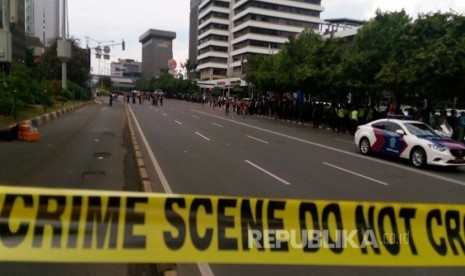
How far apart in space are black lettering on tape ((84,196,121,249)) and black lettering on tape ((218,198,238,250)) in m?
0.84

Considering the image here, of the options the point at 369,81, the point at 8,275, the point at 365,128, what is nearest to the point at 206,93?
the point at 369,81

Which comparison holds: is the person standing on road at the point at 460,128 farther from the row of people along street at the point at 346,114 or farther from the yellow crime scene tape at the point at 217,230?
the yellow crime scene tape at the point at 217,230

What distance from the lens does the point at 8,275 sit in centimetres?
473

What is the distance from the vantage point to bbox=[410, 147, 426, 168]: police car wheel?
569 inches

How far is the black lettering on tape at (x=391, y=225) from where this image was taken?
157 inches

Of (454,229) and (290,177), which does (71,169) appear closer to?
(290,177)

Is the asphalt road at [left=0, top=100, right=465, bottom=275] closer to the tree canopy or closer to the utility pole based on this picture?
the utility pole

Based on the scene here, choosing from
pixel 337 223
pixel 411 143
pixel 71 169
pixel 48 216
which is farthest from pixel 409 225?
pixel 411 143

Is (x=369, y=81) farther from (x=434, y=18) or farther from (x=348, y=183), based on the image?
(x=348, y=183)

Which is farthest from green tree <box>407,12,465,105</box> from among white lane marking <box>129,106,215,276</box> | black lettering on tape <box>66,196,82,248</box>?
black lettering on tape <box>66,196,82,248</box>

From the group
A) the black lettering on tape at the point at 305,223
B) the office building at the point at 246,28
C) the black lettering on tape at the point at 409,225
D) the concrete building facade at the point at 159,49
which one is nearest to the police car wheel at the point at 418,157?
the black lettering on tape at the point at 409,225

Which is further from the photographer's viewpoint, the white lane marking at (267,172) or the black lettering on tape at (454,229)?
the white lane marking at (267,172)

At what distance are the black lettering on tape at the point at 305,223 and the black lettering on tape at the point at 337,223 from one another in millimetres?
64

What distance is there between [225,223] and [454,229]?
2.05 meters
